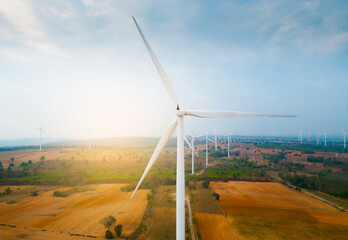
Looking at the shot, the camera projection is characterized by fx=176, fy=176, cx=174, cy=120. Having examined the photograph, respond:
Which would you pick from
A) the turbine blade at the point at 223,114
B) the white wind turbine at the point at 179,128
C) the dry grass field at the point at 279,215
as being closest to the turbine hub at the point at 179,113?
the white wind turbine at the point at 179,128

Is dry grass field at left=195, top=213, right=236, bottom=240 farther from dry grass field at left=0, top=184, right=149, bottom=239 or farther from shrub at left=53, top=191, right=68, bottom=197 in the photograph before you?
shrub at left=53, top=191, right=68, bottom=197

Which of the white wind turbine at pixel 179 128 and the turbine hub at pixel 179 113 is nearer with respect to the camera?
the white wind turbine at pixel 179 128

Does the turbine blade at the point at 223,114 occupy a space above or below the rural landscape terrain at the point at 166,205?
above

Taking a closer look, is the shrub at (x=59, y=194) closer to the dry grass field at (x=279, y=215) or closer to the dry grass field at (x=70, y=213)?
the dry grass field at (x=70, y=213)

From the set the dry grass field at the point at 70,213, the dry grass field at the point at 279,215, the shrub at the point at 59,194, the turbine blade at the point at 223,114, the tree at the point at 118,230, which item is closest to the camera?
the turbine blade at the point at 223,114

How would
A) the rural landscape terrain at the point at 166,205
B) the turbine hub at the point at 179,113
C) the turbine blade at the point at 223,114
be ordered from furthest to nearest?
the rural landscape terrain at the point at 166,205 → the turbine blade at the point at 223,114 → the turbine hub at the point at 179,113

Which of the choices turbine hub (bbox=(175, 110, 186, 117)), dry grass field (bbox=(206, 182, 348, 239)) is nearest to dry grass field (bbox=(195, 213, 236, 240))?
dry grass field (bbox=(206, 182, 348, 239))

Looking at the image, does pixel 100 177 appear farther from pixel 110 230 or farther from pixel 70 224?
pixel 110 230
